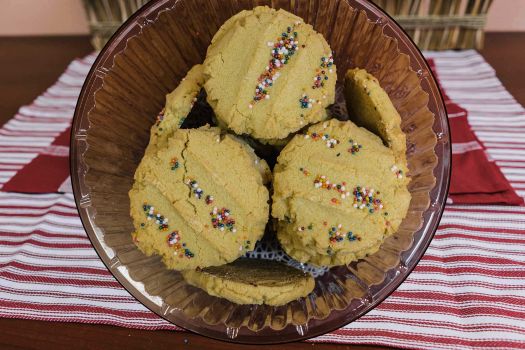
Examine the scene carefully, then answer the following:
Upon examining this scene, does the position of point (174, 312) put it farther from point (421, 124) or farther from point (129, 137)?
point (421, 124)

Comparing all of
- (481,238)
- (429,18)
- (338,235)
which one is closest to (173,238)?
(338,235)

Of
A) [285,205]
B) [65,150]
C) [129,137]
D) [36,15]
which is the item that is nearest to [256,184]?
[285,205]

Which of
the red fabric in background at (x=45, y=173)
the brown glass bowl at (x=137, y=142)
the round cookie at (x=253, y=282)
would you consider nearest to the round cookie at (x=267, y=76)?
the brown glass bowl at (x=137, y=142)

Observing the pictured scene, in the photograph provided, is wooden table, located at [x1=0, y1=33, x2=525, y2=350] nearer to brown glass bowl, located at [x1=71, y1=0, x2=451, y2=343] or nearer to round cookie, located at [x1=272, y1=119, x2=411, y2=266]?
brown glass bowl, located at [x1=71, y1=0, x2=451, y2=343]

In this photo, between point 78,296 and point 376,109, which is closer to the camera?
point 376,109

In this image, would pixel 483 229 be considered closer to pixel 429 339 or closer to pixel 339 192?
pixel 429 339
